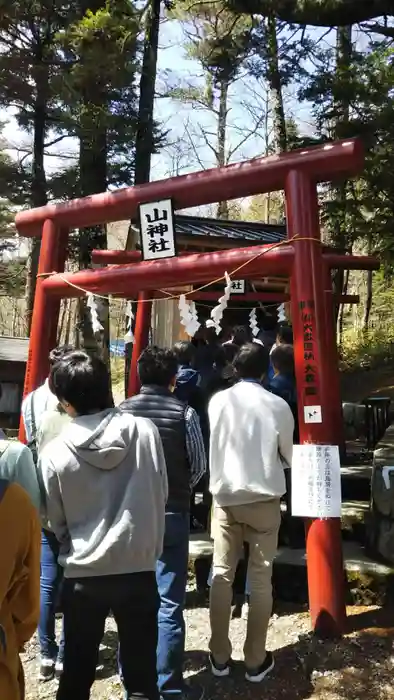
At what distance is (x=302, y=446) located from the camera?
4.20m

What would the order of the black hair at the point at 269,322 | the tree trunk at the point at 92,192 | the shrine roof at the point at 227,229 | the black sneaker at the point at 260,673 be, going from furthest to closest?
the black hair at the point at 269,322 → the shrine roof at the point at 227,229 → the tree trunk at the point at 92,192 → the black sneaker at the point at 260,673

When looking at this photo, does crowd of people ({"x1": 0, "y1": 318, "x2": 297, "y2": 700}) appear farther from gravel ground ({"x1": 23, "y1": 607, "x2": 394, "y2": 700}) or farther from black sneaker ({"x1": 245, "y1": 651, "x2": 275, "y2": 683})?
gravel ground ({"x1": 23, "y1": 607, "x2": 394, "y2": 700})

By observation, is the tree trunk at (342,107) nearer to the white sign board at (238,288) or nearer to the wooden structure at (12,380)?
the white sign board at (238,288)

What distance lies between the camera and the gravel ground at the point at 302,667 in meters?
3.60

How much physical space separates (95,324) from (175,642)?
3.44m

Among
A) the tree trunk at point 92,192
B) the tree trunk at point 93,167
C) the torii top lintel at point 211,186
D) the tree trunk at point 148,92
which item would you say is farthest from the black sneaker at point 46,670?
the tree trunk at point 148,92

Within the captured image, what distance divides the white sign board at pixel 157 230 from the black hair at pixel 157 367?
1881 mm

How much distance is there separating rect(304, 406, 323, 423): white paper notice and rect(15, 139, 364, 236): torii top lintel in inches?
68.2

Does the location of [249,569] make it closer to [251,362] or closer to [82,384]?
[251,362]

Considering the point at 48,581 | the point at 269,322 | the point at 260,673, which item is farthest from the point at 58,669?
the point at 269,322

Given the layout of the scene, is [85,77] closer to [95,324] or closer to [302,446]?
[95,324]

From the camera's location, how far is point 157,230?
5262 millimetres

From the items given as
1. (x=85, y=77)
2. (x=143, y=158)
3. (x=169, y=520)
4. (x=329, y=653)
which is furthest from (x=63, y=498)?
(x=143, y=158)

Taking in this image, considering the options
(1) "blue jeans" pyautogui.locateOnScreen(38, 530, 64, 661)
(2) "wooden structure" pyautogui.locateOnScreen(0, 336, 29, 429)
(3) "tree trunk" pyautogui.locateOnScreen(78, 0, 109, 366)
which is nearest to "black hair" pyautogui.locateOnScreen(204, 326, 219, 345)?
(3) "tree trunk" pyautogui.locateOnScreen(78, 0, 109, 366)
